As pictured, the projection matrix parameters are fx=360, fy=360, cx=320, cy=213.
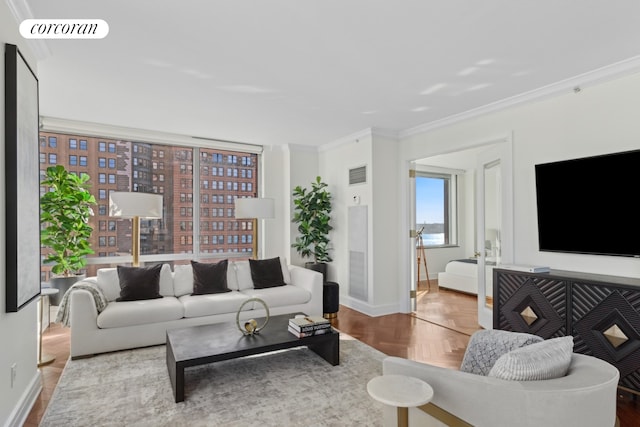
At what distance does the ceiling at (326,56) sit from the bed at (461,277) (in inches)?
121

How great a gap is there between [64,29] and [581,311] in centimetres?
434

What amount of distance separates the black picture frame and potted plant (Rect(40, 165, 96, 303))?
2.02 metres

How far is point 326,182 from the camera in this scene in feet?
20.4

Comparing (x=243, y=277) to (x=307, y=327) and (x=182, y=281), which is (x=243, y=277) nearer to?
(x=182, y=281)

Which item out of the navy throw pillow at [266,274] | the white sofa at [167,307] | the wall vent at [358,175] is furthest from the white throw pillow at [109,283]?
the wall vent at [358,175]

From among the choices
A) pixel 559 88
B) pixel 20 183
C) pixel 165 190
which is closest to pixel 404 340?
pixel 559 88

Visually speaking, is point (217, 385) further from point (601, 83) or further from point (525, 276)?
point (601, 83)

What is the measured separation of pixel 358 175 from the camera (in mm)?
5348

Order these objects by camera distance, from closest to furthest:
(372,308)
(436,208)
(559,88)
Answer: (559,88)
(372,308)
(436,208)

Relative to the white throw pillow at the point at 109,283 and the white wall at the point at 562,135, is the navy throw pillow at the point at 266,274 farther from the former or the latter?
the white wall at the point at 562,135

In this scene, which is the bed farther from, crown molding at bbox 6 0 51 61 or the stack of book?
crown molding at bbox 6 0 51 61

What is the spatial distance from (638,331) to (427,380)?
188 centimetres

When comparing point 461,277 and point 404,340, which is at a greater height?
point 461,277

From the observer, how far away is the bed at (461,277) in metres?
6.27
